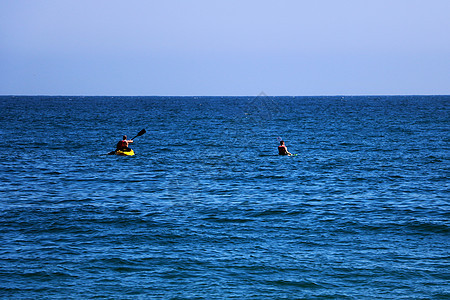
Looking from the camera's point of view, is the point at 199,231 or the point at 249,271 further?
the point at 199,231

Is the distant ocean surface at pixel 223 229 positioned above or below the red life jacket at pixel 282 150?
below

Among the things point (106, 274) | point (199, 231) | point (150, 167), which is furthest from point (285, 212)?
point (150, 167)

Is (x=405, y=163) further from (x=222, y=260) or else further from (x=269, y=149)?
(x=222, y=260)

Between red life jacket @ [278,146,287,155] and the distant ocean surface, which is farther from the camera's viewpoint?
red life jacket @ [278,146,287,155]

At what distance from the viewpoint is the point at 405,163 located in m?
38.5

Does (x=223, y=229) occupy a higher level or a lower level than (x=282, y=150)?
lower

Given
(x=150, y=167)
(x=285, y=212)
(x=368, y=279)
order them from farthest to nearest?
Result: (x=150, y=167), (x=285, y=212), (x=368, y=279)

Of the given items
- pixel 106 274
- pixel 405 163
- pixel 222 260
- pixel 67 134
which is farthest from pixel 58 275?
pixel 67 134

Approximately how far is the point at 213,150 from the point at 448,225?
28.8m

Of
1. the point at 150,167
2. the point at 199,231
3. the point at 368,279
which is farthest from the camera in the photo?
the point at 150,167

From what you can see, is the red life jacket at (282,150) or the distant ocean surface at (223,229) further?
the red life jacket at (282,150)

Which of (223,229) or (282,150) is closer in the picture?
(223,229)

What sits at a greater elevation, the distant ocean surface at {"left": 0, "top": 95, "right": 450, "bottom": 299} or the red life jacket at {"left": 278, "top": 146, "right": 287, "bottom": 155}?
the red life jacket at {"left": 278, "top": 146, "right": 287, "bottom": 155}

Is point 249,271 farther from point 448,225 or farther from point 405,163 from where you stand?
point 405,163
